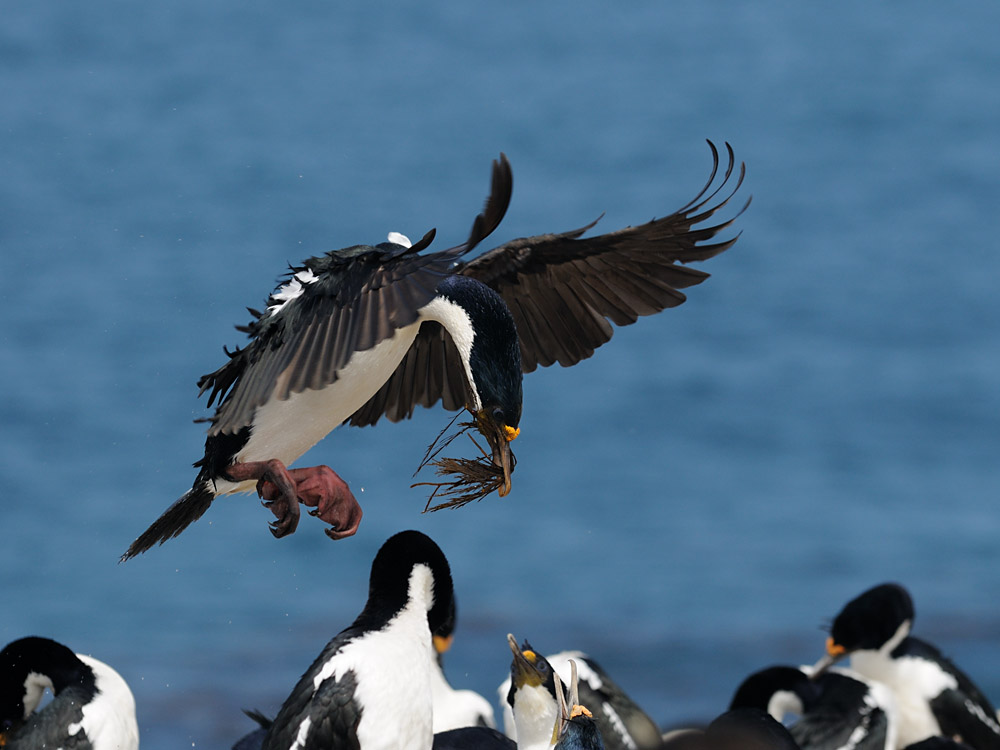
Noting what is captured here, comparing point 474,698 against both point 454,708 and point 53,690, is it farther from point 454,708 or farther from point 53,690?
point 53,690

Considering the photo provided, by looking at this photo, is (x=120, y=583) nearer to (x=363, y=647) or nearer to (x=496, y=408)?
(x=363, y=647)

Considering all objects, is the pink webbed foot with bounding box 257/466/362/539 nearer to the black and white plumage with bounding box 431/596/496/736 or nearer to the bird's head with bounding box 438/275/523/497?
the bird's head with bounding box 438/275/523/497

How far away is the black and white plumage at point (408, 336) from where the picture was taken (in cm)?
308

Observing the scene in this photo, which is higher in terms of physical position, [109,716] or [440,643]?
[440,643]

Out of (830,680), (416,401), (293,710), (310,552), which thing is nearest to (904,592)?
(830,680)

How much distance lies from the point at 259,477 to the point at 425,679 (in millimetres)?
714

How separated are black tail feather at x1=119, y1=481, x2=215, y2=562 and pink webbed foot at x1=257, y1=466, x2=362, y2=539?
161 millimetres

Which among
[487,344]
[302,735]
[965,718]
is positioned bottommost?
[965,718]

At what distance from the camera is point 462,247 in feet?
10.3

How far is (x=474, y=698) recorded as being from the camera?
543cm

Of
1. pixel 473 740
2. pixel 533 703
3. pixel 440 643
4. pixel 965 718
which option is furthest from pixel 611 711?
pixel 965 718

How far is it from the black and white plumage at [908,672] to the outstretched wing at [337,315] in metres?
3.33

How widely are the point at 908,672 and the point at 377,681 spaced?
2998 millimetres

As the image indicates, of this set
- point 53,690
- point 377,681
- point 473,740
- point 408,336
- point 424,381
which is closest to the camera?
point 408,336
